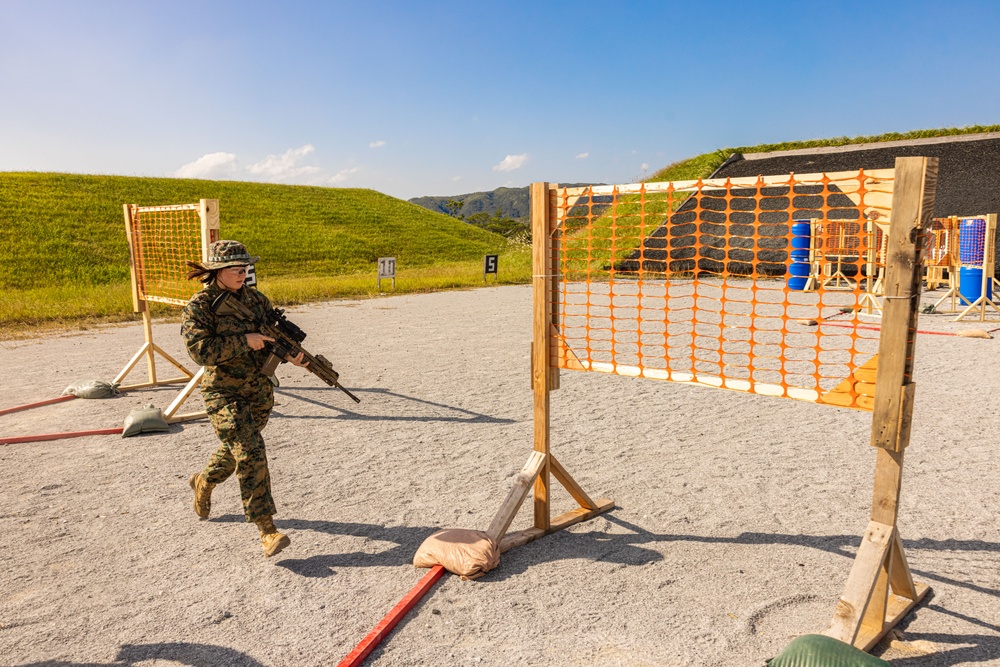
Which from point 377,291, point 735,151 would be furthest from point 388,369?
point 735,151

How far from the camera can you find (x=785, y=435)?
6.99 m

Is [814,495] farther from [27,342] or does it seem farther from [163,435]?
[27,342]

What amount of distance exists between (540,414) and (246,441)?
6.41 ft

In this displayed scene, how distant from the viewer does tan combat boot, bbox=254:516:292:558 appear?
4590 mm

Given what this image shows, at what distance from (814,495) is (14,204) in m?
47.7

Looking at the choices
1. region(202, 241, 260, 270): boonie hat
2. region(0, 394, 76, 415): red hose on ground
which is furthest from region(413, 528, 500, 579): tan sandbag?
region(0, 394, 76, 415): red hose on ground

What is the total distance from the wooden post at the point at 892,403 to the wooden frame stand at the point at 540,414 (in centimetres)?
199

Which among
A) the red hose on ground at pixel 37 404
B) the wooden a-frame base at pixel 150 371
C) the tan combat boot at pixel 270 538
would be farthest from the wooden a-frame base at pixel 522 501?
the red hose on ground at pixel 37 404

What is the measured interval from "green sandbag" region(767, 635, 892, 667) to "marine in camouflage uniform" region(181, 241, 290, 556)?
3068 millimetres

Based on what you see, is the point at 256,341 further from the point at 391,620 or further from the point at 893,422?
the point at 893,422

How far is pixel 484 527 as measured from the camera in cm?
504

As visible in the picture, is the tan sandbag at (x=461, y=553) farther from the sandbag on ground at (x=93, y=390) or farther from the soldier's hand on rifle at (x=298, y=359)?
the sandbag on ground at (x=93, y=390)

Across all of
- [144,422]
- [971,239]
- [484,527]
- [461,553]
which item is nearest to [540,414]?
[484,527]

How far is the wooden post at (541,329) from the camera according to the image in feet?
15.3
